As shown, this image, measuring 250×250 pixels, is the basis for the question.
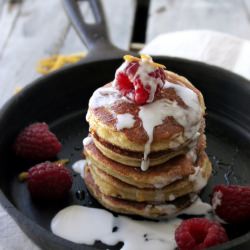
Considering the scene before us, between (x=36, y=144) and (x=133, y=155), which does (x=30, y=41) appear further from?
(x=133, y=155)

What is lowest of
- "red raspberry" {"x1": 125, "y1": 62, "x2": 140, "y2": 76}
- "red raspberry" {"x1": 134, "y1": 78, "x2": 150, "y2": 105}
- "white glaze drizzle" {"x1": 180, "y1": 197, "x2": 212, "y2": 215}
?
"white glaze drizzle" {"x1": 180, "y1": 197, "x2": 212, "y2": 215}

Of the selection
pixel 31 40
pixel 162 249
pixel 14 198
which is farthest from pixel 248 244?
pixel 31 40

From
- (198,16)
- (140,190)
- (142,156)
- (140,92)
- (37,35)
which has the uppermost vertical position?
(140,92)

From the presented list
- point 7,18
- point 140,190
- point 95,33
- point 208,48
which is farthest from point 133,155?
point 7,18

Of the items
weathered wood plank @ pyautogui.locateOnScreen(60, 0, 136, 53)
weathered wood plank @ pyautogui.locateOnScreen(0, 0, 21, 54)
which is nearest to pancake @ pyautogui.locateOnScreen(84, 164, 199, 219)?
weathered wood plank @ pyautogui.locateOnScreen(60, 0, 136, 53)

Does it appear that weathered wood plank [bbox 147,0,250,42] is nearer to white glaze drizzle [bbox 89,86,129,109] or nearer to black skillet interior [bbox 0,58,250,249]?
black skillet interior [bbox 0,58,250,249]

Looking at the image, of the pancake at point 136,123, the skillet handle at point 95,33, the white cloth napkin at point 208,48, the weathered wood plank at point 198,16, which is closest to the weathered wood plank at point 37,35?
the weathered wood plank at point 198,16
